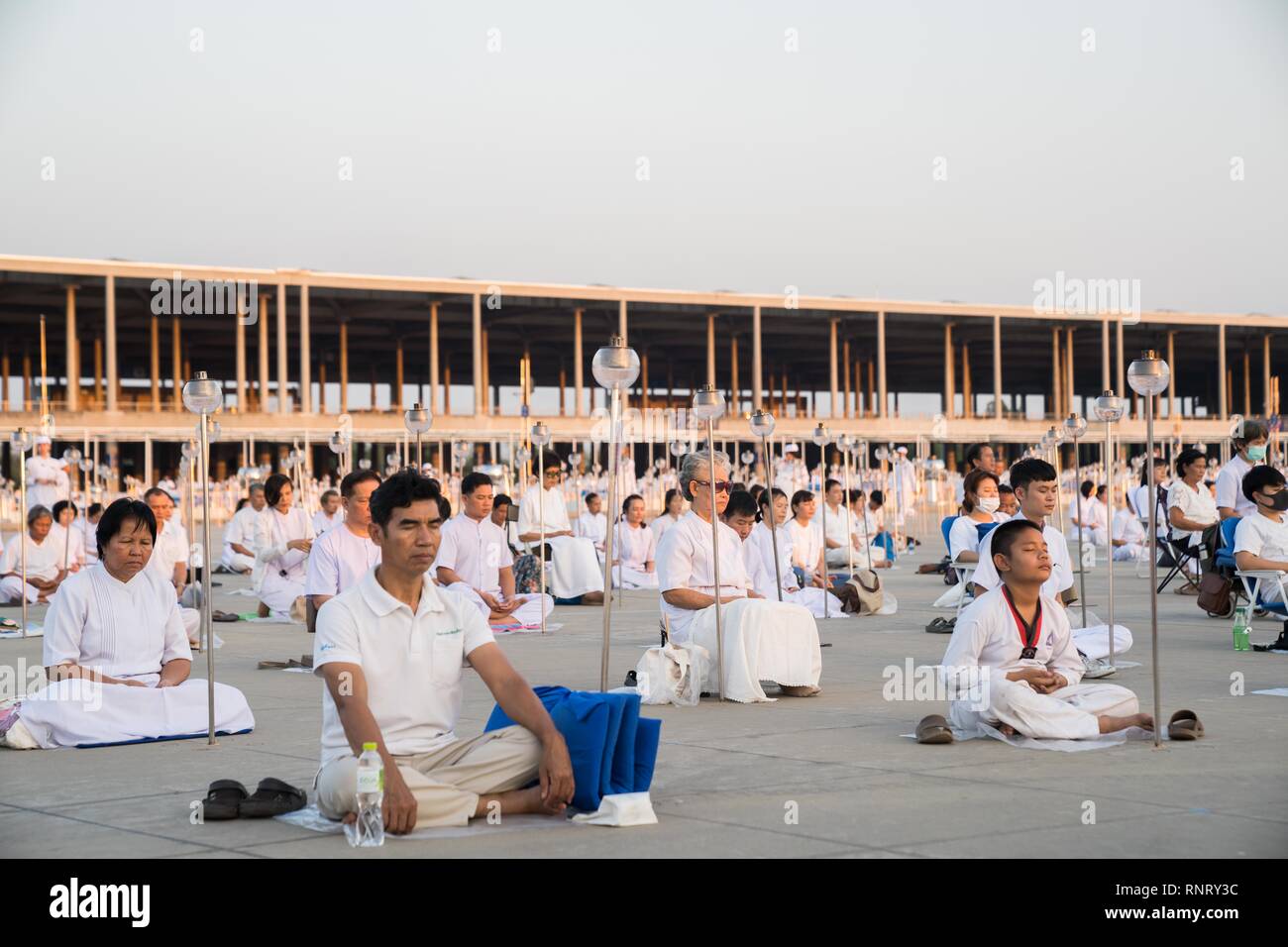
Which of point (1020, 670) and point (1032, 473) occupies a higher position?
point (1032, 473)

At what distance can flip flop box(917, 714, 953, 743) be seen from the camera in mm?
6441

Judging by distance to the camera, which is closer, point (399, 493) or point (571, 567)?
point (399, 493)

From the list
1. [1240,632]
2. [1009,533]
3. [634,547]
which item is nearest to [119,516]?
[1009,533]

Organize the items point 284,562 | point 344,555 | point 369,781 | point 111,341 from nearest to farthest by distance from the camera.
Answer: point 369,781 → point 344,555 → point 284,562 → point 111,341

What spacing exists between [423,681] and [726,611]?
3.48 m

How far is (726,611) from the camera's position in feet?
27.5

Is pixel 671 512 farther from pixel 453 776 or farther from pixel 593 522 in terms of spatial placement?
pixel 453 776

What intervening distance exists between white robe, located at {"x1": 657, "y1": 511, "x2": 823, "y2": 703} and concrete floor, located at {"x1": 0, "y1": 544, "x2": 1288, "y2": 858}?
19 cm

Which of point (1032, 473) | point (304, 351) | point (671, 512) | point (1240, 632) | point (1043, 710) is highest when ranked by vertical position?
point (304, 351)

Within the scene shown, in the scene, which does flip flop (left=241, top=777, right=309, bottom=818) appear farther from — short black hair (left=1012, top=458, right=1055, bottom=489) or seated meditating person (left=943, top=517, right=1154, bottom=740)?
short black hair (left=1012, top=458, right=1055, bottom=489)

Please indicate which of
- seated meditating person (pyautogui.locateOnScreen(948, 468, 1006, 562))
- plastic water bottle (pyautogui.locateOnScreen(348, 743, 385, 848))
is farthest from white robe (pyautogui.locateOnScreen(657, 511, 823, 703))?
seated meditating person (pyautogui.locateOnScreen(948, 468, 1006, 562))
